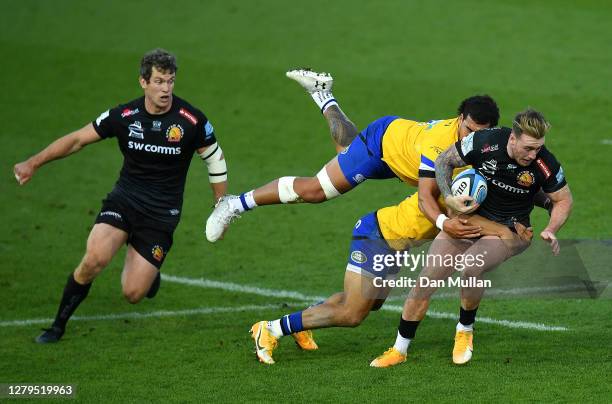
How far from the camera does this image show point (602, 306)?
11312 millimetres

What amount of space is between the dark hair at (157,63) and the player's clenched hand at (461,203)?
3049mm

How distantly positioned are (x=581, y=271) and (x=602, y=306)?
0.45m

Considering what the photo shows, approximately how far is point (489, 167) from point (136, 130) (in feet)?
11.3

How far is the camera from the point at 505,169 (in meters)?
9.20

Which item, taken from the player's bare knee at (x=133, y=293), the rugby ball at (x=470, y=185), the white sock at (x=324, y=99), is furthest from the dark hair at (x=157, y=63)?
the rugby ball at (x=470, y=185)

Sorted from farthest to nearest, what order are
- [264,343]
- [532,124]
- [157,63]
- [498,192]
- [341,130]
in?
[341,130] → [157,63] → [264,343] → [498,192] → [532,124]

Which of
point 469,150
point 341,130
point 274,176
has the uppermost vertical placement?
point 469,150

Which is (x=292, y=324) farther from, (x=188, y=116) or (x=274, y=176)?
(x=274, y=176)

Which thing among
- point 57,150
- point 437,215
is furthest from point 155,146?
point 437,215

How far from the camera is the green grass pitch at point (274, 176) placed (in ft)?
31.4

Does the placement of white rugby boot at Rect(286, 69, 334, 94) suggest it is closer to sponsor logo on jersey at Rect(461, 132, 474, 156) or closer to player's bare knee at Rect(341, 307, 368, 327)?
sponsor logo on jersey at Rect(461, 132, 474, 156)

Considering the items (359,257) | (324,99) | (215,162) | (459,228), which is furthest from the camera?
(324,99)

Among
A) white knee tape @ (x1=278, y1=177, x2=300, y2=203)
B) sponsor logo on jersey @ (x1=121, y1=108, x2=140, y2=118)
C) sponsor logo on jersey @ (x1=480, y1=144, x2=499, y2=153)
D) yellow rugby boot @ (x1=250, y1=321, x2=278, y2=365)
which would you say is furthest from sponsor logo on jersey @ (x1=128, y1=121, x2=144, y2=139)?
sponsor logo on jersey @ (x1=480, y1=144, x2=499, y2=153)

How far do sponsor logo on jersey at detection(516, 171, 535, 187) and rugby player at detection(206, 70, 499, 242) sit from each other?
1.73ft
